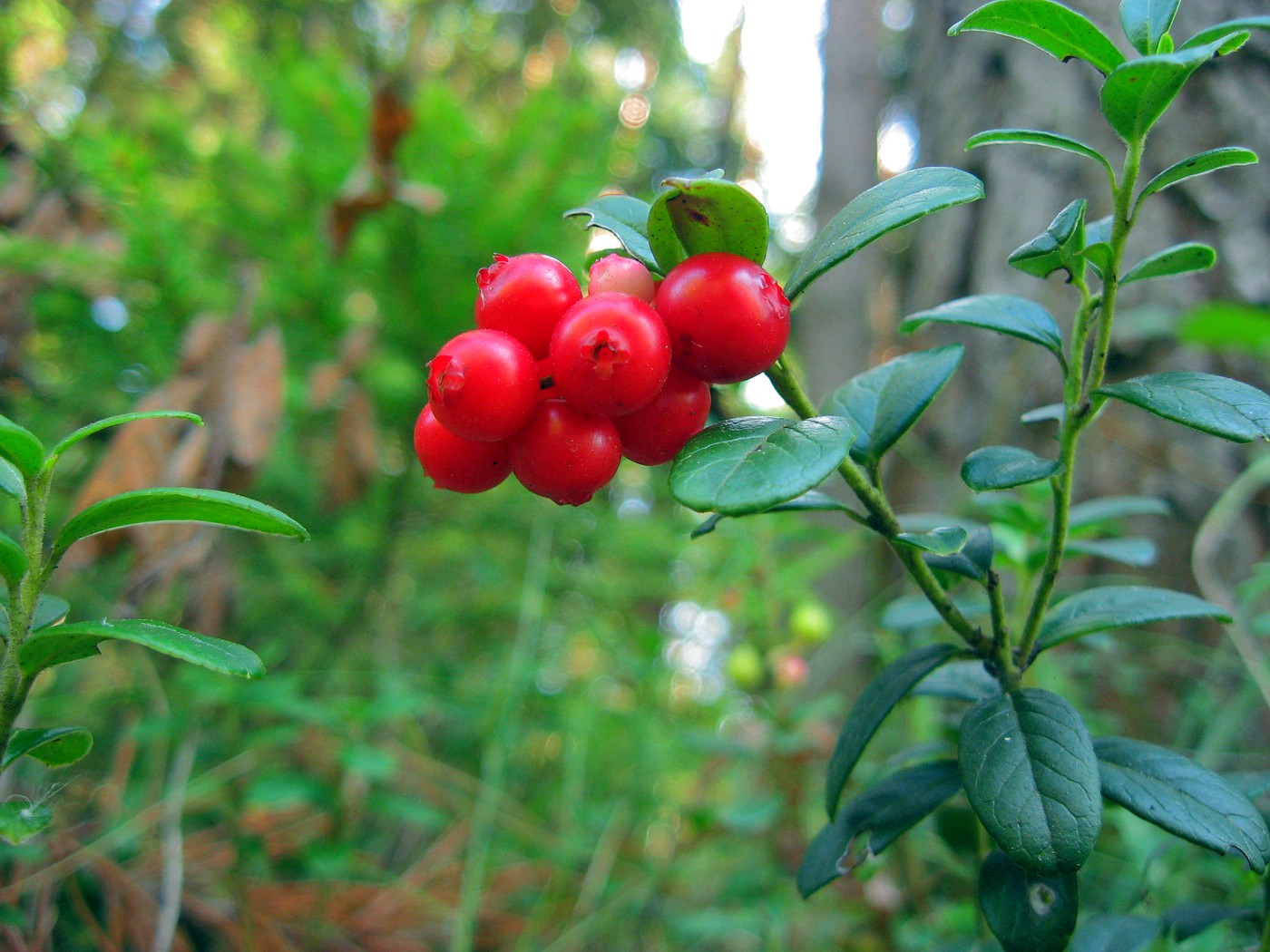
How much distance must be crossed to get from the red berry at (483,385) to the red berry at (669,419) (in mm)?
82

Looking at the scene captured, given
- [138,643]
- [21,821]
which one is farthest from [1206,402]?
[21,821]

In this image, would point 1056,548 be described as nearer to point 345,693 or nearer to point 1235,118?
point 1235,118

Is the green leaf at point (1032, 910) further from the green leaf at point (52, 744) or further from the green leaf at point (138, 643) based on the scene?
the green leaf at point (52, 744)

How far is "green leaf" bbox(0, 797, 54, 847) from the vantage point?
20.0 inches

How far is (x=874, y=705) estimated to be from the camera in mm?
665

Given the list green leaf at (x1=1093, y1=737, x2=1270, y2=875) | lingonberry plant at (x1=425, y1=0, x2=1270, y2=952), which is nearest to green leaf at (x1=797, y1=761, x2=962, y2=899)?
lingonberry plant at (x1=425, y1=0, x2=1270, y2=952)

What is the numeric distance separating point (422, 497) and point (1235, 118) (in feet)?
6.36

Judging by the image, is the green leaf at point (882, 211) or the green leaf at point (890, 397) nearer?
the green leaf at point (882, 211)

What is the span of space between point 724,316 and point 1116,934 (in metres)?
0.65

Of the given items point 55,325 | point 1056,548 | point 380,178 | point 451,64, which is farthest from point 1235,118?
point 451,64

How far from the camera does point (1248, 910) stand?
654mm

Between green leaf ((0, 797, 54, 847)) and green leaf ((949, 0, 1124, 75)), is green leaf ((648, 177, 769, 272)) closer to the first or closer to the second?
green leaf ((949, 0, 1124, 75))

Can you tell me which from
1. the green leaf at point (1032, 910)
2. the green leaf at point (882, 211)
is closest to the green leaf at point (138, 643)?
the green leaf at point (882, 211)

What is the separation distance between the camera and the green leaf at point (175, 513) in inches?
20.8
